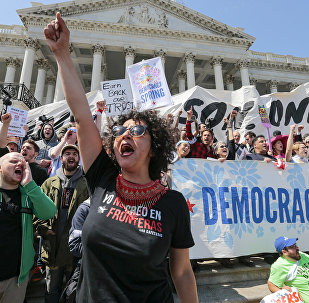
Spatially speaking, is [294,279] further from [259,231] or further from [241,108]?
[241,108]

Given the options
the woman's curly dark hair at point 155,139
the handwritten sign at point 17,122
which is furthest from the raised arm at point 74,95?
the handwritten sign at point 17,122

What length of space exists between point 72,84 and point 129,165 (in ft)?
2.08

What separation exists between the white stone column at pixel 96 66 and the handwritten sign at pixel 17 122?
63.5 feet

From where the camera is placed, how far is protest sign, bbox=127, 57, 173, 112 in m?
6.40

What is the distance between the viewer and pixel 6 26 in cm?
2952

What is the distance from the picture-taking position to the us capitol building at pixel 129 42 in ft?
82.9


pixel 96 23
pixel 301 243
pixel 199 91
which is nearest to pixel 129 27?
pixel 96 23

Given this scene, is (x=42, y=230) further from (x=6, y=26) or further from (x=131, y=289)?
(x=6, y=26)

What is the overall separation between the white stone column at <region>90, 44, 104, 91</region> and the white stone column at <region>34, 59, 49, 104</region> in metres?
5.50

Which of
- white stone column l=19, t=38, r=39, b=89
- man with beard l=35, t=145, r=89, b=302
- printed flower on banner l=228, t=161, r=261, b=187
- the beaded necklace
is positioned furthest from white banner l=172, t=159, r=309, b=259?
white stone column l=19, t=38, r=39, b=89

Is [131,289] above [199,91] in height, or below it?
below

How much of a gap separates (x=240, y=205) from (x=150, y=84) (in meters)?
4.14

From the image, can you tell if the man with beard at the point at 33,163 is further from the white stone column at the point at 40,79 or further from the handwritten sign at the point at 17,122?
the white stone column at the point at 40,79

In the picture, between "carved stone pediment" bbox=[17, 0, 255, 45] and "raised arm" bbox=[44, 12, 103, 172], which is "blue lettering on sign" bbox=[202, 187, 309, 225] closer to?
"raised arm" bbox=[44, 12, 103, 172]
